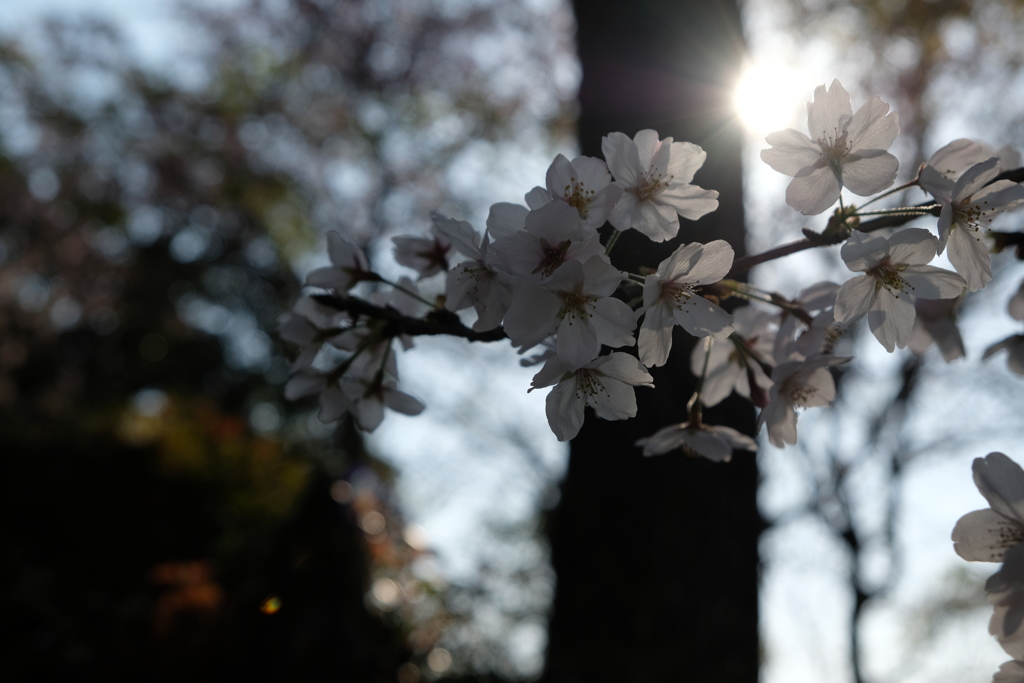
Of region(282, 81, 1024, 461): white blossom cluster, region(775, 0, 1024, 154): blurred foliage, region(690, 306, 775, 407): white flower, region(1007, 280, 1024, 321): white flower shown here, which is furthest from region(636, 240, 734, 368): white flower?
region(775, 0, 1024, 154): blurred foliage

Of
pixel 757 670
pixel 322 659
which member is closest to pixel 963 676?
pixel 757 670

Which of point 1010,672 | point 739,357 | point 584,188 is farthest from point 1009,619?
point 584,188

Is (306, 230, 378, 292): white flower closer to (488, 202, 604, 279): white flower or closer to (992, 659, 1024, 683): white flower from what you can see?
(488, 202, 604, 279): white flower

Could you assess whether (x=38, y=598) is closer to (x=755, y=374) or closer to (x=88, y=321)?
(x=755, y=374)

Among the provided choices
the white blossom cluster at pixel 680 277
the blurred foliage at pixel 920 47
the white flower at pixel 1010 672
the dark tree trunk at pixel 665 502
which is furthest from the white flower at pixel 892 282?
A: the blurred foliage at pixel 920 47

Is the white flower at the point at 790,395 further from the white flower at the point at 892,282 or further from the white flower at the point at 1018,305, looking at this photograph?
the white flower at the point at 1018,305

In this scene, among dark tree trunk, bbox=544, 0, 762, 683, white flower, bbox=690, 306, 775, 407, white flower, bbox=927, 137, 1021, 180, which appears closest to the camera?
white flower, bbox=927, 137, 1021, 180
